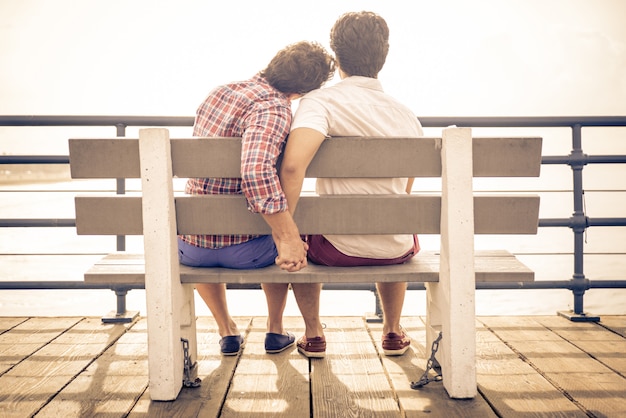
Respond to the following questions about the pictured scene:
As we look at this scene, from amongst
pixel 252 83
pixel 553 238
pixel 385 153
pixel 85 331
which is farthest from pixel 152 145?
pixel 553 238

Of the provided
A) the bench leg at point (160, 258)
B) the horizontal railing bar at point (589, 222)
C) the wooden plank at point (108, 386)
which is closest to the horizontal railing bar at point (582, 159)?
the horizontal railing bar at point (589, 222)

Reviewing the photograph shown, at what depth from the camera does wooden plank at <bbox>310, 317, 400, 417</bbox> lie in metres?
1.92

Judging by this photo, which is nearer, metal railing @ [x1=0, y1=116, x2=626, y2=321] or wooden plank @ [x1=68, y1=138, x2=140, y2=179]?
wooden plank @ [x1=68, y1=138, x2=140, y2=179]

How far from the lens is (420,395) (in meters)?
2.04

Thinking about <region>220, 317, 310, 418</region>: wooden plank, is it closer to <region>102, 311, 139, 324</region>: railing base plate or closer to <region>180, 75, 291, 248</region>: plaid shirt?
<region>180, 75, 291, 248</region>: plaid shirt

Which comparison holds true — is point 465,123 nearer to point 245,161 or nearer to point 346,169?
point 346,169

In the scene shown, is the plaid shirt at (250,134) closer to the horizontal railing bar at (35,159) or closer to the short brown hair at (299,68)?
the short brown hair at (299,68)

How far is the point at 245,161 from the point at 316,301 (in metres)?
0.74

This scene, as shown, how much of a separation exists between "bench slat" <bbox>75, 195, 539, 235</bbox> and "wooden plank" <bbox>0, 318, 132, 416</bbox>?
1.97 ft

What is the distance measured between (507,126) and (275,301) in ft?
5.28

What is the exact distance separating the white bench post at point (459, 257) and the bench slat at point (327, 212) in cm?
7

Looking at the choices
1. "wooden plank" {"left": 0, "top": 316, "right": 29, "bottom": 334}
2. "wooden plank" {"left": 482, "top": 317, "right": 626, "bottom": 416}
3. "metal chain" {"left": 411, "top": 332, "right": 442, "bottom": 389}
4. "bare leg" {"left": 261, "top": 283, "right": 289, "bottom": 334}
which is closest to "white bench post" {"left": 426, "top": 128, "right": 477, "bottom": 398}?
"metal chain" {"left": 411, "top": 332, "right": 442, "bottom": 389}

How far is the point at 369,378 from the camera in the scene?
221 centimetres

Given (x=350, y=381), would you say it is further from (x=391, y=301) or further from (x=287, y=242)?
(x=287, y=242)
